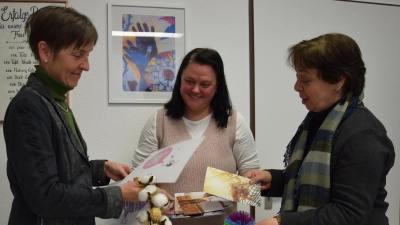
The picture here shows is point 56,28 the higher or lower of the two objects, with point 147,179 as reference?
higher

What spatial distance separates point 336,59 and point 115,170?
860 mm

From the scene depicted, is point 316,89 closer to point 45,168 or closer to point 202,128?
point 202,128

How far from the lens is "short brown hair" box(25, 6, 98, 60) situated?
104 cm

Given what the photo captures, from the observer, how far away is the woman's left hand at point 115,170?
1.38 m

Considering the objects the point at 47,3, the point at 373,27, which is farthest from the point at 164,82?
the point at 373,27

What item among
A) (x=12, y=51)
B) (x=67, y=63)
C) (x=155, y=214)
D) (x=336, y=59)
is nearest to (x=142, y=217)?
(x=155, y=214)

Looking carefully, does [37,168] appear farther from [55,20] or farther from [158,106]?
[158,106]

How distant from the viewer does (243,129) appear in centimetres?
171

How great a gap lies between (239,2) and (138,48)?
2.14 ft

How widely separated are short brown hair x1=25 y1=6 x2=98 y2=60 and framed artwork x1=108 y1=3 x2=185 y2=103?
946 mm

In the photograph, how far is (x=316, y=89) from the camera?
3.90 feet

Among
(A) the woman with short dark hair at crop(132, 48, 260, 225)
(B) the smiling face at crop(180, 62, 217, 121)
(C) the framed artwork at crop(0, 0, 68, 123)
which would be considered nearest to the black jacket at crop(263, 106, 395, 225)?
(A) the woman with short dark hair at crop(132, 48, 260, 225)

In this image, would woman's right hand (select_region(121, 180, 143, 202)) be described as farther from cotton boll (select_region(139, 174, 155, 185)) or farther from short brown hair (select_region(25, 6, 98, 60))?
short brown hair (select_region(25, 6, 98, 60))

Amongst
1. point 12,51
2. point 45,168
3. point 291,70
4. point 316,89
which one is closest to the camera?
point 45,168
